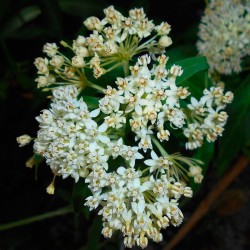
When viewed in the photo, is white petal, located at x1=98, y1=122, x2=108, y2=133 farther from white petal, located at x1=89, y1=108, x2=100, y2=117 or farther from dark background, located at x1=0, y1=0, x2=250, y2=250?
dark background, located at x1=0, y1=0, x2=250, y2=250

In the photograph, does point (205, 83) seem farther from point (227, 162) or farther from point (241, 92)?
→ point (227, 162)

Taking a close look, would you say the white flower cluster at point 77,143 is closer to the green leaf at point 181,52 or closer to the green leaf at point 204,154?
the green leaf at point 204,154

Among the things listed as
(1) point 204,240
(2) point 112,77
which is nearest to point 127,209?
(2) point 112,77

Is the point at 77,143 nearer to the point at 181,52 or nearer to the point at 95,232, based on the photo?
the point at 95,232

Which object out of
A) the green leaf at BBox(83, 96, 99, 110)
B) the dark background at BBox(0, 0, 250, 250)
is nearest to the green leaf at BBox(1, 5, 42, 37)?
the dark background at BBox(0, 0, 250, 250)

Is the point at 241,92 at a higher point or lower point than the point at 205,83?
→ lower

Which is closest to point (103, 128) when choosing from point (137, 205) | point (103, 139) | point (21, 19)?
point (103, 139)
